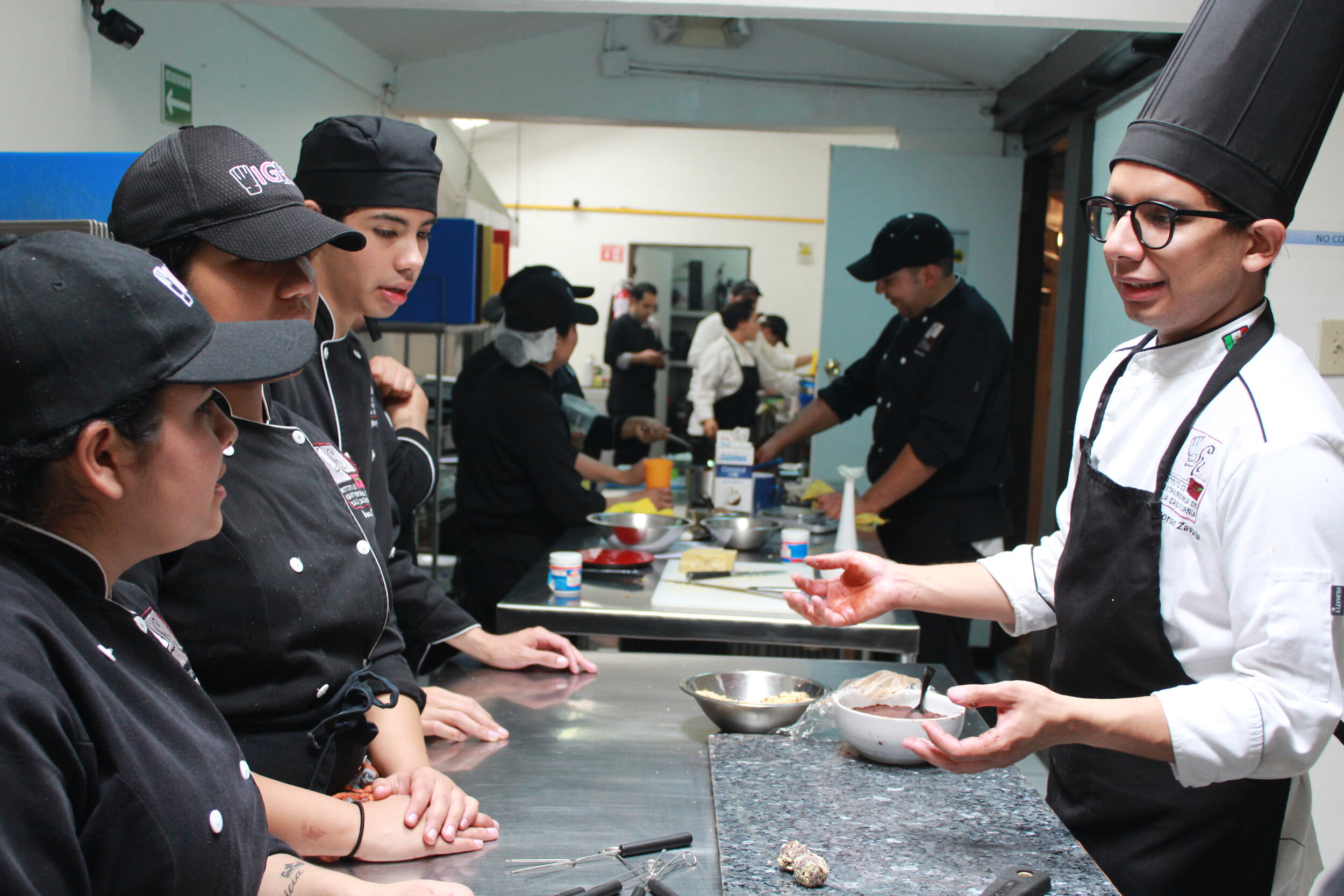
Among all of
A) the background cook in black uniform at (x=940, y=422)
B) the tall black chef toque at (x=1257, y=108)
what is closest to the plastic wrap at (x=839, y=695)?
the tall black chef toque at (x=1257, y=108)

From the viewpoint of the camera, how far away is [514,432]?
3.23m

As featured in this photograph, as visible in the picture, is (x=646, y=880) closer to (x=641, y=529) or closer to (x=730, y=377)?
(x=641, y=529)

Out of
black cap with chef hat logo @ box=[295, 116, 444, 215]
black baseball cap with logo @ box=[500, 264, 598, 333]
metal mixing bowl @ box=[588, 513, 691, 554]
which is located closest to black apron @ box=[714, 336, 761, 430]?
black baseball cap with logo @ box=[500, 264, 598, 333]

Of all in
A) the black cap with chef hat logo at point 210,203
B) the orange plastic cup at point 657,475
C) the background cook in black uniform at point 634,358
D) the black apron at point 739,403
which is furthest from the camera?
the background cook in black uniform at point 634,358

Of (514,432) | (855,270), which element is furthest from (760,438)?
(514,432)

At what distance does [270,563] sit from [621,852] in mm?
562

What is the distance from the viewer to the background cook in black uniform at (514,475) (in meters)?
3.23

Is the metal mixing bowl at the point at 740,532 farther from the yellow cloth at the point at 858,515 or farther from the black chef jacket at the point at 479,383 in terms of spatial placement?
the black chef jacket at the point at 479,383

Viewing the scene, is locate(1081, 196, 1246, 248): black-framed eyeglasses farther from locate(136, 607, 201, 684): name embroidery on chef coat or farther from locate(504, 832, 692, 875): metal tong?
locate(136, 607, 201, 684): name embroidery on chef coat

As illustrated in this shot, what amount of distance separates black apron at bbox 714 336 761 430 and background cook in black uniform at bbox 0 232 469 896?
252 inches

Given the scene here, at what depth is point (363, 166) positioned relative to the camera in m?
1.79

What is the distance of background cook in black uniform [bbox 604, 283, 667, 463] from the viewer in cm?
864

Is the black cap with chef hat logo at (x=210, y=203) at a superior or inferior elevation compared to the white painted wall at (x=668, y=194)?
inferior

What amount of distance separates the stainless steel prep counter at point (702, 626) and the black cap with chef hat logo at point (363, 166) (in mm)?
987
